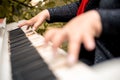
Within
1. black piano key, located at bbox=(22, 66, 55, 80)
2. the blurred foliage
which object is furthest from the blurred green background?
black piano key, located at bbox=(22, 66, 55, 80)

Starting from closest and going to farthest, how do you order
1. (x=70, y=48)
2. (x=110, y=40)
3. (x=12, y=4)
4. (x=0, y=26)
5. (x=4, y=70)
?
(x=70, y=48)
(x=4, y=70)
(x=110, y=40)
(x=0, y=26)
(x=12, y=4)

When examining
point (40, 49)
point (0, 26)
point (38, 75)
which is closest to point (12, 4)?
point (0, 26)

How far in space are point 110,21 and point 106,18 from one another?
17 millimetres

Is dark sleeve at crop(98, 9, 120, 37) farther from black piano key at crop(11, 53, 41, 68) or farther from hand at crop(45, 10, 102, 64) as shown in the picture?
black piano key at crop(11, 53, 41, 68)

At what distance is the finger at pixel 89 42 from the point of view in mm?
360

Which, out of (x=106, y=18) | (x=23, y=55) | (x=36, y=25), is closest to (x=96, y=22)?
(x=106, y=18)

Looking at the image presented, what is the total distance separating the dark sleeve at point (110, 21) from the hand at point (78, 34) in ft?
0.04

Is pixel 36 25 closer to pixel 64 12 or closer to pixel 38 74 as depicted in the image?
pixel 64 12

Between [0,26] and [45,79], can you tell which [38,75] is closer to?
[45,79]

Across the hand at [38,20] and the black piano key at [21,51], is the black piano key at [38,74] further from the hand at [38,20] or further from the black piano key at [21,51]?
the hand at [38,20]

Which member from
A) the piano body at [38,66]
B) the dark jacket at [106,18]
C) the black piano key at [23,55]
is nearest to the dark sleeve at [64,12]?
the dark jacket at [106,18]

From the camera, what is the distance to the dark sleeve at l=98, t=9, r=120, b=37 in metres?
0.45

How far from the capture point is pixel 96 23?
1.39 feet

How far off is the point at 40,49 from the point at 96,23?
0.76 feet
